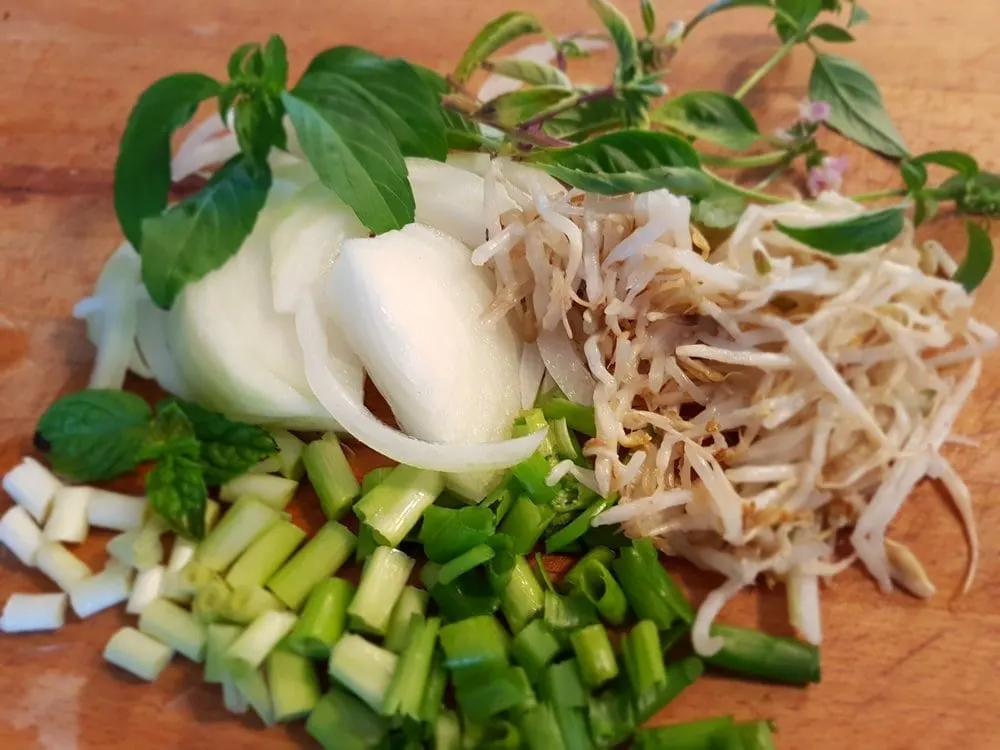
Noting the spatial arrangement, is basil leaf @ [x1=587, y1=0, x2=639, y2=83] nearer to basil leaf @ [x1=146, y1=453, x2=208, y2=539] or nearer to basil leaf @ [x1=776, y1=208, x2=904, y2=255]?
basil leaf @ [x1=776, y1=208, x2=904, y2=255]

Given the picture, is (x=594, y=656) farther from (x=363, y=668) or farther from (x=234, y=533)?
(x=234, y=533)

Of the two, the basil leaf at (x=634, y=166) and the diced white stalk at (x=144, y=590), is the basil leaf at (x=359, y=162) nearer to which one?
the basil leaf at (x=634, y=166)

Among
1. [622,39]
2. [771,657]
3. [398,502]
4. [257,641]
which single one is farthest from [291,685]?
[622,39]

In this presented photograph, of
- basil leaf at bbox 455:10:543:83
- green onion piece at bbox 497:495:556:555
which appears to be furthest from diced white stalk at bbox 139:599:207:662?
basil leaf at bbox 455:10:543:83

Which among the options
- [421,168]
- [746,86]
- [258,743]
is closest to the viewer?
[258,743]

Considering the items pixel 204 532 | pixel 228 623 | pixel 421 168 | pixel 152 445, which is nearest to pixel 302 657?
pixel 228 623

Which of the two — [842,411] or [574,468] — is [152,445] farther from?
[842,411]

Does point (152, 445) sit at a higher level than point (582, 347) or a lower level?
lower
